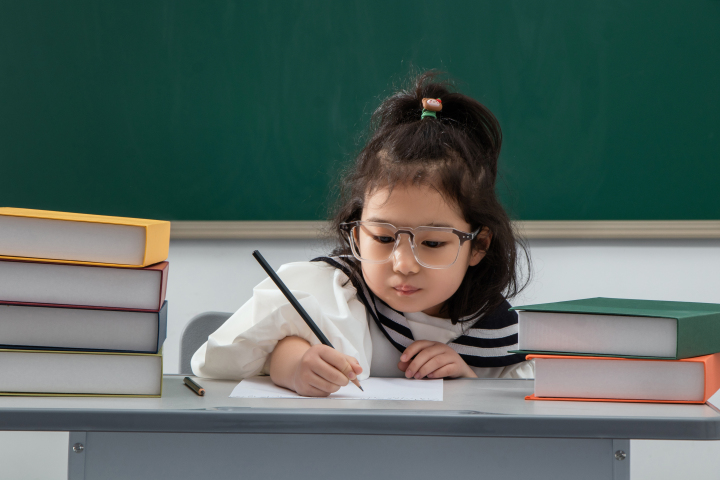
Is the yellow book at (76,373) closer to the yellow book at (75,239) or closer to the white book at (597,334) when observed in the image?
the yellow book at (75,239)

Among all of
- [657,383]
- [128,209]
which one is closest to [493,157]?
[657,383]

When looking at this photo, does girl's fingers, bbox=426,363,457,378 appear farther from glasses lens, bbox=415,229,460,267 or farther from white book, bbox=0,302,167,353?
white book, bbox=0,302,167,353

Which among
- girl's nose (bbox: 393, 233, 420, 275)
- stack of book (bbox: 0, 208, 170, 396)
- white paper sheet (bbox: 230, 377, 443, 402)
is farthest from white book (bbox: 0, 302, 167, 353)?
girl's nose (bbox: 393, 233, 420, 275)

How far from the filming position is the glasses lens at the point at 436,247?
0.97 m

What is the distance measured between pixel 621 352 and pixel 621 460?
0.12 m

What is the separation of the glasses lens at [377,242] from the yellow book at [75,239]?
1.31 ft

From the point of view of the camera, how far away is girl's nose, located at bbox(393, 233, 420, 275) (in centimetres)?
95

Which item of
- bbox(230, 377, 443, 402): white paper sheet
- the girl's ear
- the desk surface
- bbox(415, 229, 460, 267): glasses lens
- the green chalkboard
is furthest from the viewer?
the green chalkboard

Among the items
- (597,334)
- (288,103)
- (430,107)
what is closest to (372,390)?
(597,334)

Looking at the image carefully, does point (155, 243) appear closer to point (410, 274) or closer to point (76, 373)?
point (76, 373)

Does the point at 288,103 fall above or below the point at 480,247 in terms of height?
above

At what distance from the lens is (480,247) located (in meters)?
1.16

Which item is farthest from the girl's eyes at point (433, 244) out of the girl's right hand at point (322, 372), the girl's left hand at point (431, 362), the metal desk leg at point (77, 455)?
the metal desk leg at point (77, 455)

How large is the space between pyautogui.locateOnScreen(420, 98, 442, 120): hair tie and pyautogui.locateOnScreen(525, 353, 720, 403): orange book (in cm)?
60
